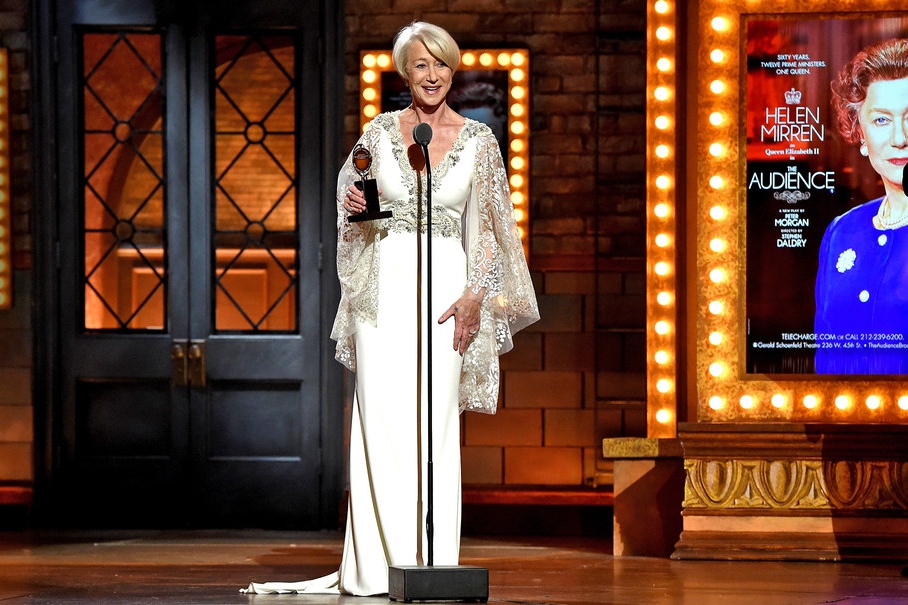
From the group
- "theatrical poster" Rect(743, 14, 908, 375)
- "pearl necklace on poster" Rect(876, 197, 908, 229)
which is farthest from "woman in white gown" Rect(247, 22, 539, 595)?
"pearl necklace on poster" Rect(876, 197, 908, 229)

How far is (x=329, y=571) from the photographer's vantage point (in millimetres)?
5438

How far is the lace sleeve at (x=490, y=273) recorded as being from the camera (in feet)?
14.5

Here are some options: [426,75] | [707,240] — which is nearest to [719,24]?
[707,240]

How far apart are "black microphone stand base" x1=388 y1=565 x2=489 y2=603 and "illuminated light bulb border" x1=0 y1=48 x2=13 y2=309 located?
13.1 ft

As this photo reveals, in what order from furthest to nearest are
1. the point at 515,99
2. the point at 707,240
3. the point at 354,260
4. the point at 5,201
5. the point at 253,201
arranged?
the point at 253,201, the point at 5,201, the point at 515,99, the point at 707,240, the point at 354,260

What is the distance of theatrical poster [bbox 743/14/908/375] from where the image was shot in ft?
19.3

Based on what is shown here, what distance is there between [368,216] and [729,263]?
7.34 feet

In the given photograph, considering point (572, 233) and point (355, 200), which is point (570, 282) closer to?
point (572, 233)

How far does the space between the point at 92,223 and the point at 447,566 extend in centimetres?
407

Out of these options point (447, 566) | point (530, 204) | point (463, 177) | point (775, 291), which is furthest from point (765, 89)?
point (447, 566)

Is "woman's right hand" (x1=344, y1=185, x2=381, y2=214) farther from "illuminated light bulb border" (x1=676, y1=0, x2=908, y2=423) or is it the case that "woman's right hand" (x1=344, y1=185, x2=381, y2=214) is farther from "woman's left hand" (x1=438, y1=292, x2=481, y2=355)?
"illuminated light bulb border" (x1=676, y1=0, x2=908, y2=423)

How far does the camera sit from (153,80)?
294 inches

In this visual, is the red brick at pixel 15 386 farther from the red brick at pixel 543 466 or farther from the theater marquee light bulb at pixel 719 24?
the theater marquee light bulb at pixel 719 24

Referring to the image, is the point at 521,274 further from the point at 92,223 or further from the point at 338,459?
the point at 92,223
